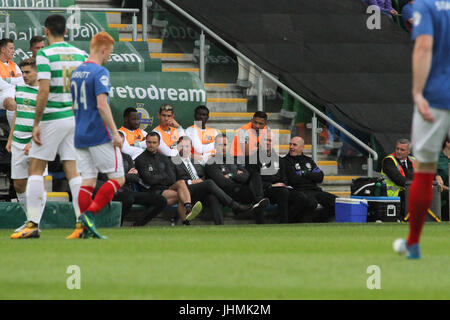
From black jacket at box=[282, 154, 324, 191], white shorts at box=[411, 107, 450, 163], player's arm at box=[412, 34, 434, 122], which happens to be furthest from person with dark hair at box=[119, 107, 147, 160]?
player's arm at box=[412, 34, 434, 122]

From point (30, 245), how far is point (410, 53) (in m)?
10.4

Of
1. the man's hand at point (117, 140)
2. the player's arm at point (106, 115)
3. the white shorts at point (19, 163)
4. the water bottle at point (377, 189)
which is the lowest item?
the water bottle at point (377, 189)

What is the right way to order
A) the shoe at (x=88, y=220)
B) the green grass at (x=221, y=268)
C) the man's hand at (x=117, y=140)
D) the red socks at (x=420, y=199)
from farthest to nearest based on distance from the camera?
the shoe at (x=88, y=220) < the man's hand at (x=117, y=140) < the red socks at (x=420, y=199) < the green grass at (x=221, y=268)

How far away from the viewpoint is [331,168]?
14.9m

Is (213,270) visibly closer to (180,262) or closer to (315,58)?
(180,262)

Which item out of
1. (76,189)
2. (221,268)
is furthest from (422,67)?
(76,189)

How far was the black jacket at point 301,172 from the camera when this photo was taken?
1394cm

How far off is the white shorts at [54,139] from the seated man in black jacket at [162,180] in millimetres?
3751

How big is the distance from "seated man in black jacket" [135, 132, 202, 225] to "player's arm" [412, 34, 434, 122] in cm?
680

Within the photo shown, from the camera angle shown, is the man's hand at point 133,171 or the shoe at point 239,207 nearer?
the man's hand at point 133,171

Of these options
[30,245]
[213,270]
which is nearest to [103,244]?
[30,245]

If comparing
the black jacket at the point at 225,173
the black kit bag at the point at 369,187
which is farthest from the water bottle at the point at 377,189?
the black jacket at the point at 225,173

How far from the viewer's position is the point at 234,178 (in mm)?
13789

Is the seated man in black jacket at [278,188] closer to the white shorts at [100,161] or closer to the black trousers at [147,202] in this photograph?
the black trousers at [147,202]
